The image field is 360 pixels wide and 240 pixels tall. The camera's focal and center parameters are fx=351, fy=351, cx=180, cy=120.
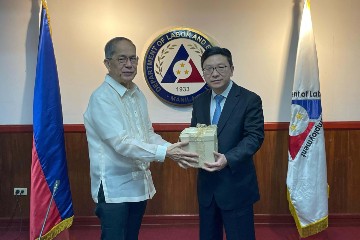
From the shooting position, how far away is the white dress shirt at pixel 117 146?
1610mm

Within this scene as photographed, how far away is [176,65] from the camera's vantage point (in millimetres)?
2945

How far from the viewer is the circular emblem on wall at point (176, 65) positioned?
290 cm

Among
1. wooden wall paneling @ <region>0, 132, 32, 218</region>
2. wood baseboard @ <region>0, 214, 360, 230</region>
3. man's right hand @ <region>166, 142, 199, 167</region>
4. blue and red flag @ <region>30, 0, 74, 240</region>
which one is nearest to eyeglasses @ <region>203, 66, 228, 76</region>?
man's right hand @ <region>166, 142, 199, 167</region>

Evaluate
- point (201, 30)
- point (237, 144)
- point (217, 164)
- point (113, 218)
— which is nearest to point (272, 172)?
point (201, 30)

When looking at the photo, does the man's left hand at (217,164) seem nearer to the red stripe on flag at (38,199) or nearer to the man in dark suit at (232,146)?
the man in dark suit at (232,146)

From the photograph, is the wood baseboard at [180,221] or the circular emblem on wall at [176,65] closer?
the circular emblem on wall at [176,65]

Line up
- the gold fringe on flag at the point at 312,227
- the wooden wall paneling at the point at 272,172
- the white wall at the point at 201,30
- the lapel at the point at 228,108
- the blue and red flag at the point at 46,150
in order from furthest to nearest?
the wooden wall paneling at the point at 272,172, the white wall at the point at 201,30, the gold fringe on flag at the point at 312,227, the blue and red flag at the point at 46,150, the lapel at the point at 228,108

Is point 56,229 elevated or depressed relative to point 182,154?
depressed

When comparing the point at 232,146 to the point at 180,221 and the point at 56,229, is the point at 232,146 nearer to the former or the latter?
the point at 56,229

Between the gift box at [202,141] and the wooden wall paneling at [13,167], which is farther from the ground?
the gift box at [202,141]

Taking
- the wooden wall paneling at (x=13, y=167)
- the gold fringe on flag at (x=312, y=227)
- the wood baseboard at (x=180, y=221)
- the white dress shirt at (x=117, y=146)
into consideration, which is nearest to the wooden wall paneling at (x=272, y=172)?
the wood baseboard at (x=180, y=221)

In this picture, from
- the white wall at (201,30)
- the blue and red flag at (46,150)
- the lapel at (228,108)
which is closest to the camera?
the lapel at (228,108)

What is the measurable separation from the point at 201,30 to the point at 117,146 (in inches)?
64.9

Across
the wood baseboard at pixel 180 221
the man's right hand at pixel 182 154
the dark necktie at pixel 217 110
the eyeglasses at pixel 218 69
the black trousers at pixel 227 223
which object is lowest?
the wood baseboard at pixel 180 221
